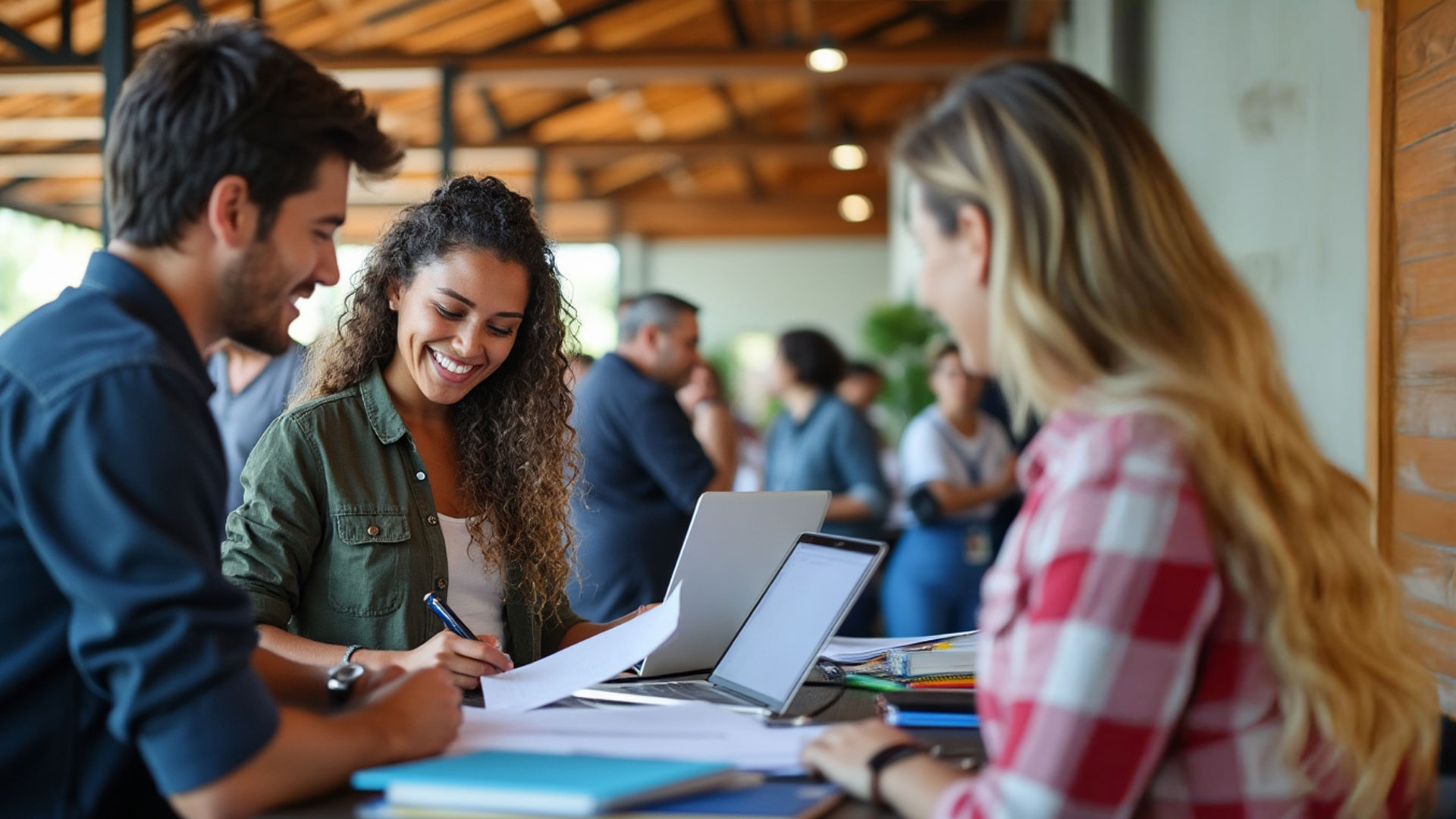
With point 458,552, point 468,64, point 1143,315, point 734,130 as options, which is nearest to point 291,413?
point 458,552

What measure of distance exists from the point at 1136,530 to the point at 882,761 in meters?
0.34

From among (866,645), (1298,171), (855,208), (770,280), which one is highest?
(855,208)

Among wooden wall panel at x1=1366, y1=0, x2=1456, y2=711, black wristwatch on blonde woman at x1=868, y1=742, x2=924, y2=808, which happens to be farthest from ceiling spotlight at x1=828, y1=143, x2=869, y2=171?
black wristwatch on blonde woman at x1=868, y1=742, x2=924, y2=808

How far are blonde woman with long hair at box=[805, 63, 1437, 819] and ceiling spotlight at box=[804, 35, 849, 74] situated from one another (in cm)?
643

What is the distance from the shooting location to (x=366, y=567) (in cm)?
176

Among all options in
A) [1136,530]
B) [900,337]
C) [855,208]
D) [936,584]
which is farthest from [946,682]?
[855,208]

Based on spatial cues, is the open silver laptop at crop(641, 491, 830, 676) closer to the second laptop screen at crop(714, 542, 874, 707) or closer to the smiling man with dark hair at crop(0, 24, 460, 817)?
the second laptop screen at crop(714, 542, 874, 707)

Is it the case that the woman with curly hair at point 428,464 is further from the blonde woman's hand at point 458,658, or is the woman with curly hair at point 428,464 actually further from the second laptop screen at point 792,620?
the second laptop screen at point 792,620

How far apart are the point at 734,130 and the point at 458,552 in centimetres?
1265

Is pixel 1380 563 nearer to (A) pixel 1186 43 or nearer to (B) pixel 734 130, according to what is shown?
(A) pixel 1186 43

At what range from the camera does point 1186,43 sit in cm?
500

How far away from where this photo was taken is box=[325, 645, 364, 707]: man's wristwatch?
4.50ft

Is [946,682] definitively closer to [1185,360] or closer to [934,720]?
[934,720]

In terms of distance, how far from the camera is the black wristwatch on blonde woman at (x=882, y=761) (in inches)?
44.3
